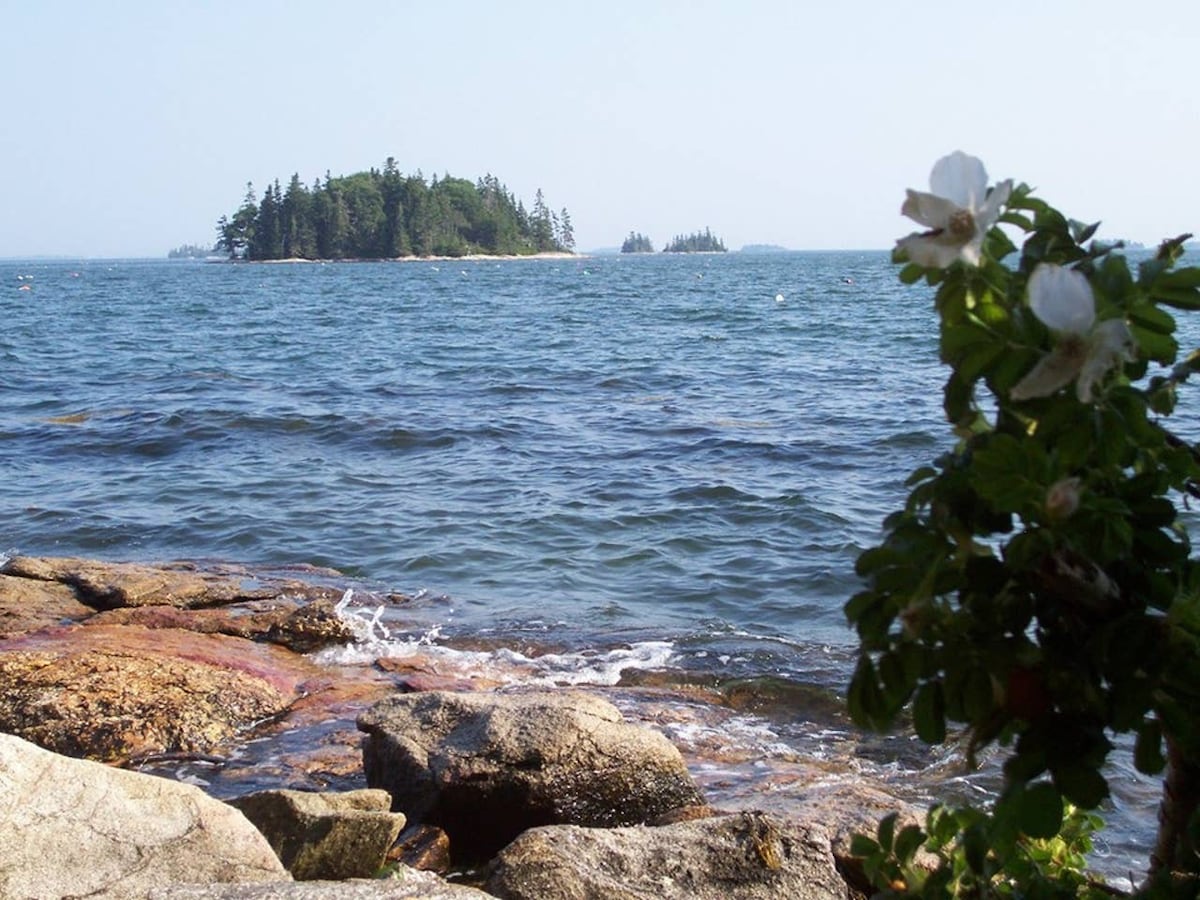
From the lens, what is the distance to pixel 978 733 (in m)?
1.27

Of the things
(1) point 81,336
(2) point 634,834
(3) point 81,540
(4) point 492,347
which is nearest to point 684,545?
(3) point 81,540

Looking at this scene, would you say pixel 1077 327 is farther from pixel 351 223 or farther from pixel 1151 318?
pixel 351 223

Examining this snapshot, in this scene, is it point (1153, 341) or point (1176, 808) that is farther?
point (1176, 808)

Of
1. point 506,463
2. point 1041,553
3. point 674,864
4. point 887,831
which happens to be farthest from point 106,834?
point 506,463

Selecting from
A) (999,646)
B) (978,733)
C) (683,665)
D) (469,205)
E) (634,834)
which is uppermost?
(469,205)

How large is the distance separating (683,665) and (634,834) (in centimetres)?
379

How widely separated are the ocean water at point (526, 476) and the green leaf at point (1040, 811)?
12.9 feet

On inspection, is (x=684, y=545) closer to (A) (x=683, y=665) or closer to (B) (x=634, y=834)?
(A) (x=683, y=665)

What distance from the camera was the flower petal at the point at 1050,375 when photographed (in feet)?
3.82

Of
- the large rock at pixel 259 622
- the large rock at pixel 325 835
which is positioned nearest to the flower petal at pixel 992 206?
the large rock at pixel 325 835

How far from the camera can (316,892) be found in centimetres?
288

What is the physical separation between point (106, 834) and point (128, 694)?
2816mm

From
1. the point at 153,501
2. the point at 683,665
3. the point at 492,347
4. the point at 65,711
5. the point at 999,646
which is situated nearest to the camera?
the point at 999,646

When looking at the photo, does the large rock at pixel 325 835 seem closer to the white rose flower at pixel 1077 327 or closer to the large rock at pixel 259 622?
the white rose flower at pixel 1077 327
